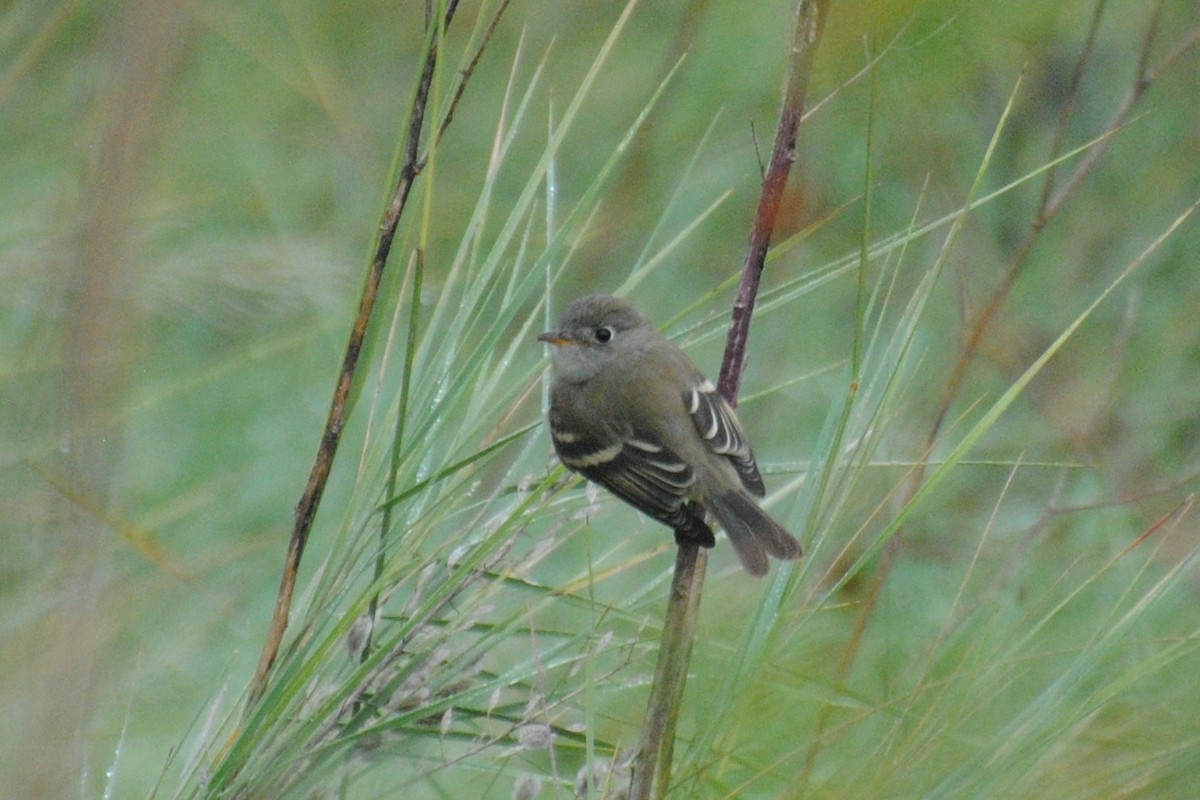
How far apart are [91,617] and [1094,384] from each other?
235 cm

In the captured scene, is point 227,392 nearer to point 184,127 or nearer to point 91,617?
point 184,127

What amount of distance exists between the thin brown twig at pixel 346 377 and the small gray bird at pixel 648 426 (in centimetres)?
54

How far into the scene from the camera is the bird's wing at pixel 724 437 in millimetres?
2152

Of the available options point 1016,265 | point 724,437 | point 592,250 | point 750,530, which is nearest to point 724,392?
point 750,530

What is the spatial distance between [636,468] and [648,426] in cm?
18

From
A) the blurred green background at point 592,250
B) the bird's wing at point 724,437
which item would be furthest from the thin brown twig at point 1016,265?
the bird's wing at point 724,437

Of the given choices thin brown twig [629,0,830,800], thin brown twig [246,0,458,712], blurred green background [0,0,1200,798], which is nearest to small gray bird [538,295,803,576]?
blurred green background [0,0,1200,798]

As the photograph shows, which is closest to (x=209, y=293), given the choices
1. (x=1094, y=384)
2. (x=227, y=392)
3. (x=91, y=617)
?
(x=227, y=392)

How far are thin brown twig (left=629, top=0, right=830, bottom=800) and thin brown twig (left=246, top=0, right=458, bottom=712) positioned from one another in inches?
13.1

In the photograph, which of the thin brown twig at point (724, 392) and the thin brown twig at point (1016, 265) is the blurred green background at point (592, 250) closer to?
the thin brown twig at point (1016, 265)

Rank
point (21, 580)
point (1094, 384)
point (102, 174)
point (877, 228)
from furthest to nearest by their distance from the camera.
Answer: point (877, 228) < point (1094, 384) < point (21, 580) < point (102, 174)

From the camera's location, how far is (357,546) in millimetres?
1274

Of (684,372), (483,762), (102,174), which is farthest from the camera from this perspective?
(684,372)

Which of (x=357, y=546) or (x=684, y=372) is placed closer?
(x=357, y=546)
